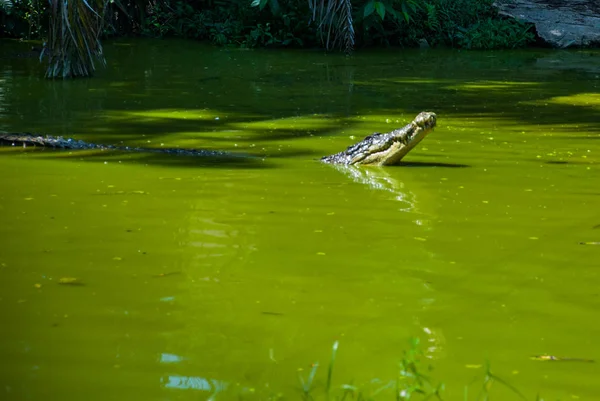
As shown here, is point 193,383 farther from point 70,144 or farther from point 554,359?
point 70,144

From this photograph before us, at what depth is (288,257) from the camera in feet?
16.9

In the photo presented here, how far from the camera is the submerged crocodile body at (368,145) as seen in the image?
8.38m

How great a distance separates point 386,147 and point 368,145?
6.1 inches

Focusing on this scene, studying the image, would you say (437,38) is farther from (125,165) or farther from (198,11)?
(125,165)

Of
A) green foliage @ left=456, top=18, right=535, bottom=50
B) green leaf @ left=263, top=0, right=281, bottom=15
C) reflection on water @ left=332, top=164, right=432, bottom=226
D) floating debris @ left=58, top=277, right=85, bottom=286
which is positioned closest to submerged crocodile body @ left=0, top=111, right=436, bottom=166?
reflection on water @ left=332, top=164, right=432, bottom=226

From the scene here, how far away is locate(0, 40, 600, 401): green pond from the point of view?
3.73 m

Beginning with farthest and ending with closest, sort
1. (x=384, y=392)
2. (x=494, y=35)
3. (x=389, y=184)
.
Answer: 1. (x=494, y=35)
2. (x=389, y=184)
3. (x=384, y=392)

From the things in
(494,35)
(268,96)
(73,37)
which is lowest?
(268,96)

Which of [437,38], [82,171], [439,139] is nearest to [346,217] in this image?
[82,171]

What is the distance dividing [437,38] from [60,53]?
974 centimetres

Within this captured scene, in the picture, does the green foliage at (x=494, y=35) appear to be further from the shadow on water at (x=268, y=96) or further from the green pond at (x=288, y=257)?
the green pond at (x=288, y=257)

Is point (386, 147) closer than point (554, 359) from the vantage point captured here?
No

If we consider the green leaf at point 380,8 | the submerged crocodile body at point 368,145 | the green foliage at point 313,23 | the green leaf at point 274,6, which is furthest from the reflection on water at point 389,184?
the green leaf at point 274,6

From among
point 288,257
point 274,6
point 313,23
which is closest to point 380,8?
point 313,23
